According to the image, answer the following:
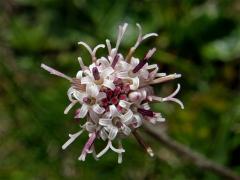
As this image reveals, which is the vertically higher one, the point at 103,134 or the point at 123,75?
the point at 123,75

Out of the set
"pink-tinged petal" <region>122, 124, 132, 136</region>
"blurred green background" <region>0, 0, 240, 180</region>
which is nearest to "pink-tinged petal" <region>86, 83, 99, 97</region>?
"pink-tinged petal" <region>122, 124, 132, 136</region>

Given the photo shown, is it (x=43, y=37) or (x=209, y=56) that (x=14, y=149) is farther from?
(x=209, y=56)

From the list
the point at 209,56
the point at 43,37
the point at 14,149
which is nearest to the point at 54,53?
the point at 43,37

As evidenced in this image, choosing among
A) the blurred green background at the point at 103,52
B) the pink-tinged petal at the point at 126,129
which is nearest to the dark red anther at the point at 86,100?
the pink-tinged petal at the point at 126,129

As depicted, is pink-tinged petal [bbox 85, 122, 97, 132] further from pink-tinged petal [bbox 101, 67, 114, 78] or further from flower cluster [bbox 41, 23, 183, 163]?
pink-tinged petal [bbox 101, 67, 114, 78]

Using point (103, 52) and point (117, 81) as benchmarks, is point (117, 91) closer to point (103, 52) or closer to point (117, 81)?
point (117, 81)

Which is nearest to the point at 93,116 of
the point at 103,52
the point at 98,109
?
the point at 98,109
